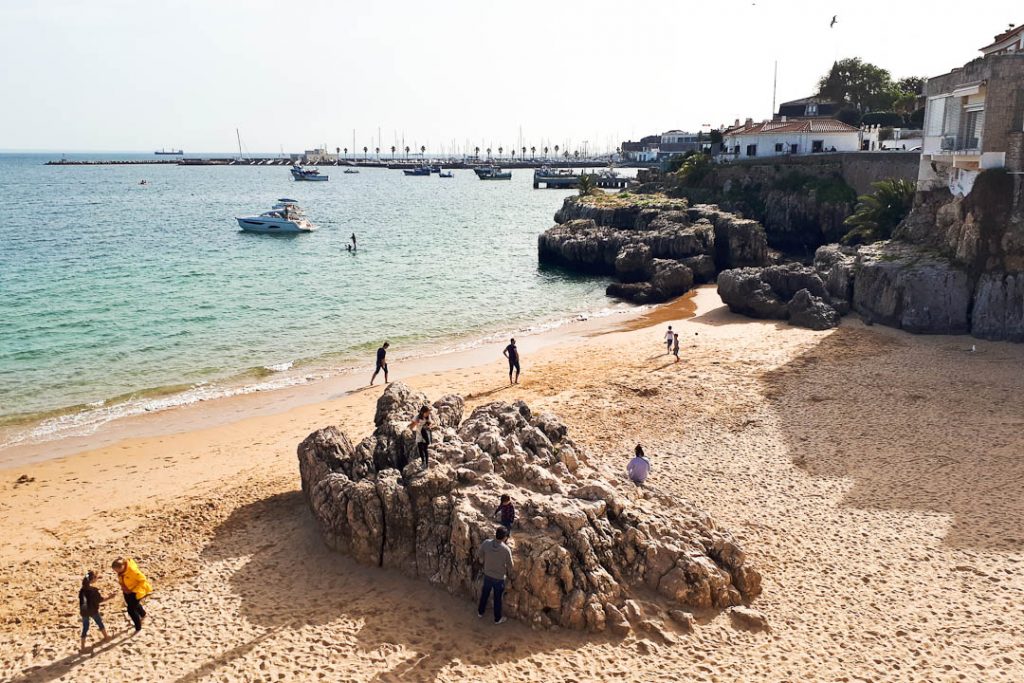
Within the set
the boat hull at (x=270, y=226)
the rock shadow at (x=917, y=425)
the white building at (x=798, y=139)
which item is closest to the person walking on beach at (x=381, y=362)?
the rock shadow at (x=917, y=425)

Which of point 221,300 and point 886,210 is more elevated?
point 886,210

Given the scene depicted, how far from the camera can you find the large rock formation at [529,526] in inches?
473

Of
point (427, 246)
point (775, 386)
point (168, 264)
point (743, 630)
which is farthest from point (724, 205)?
point (743, 630)

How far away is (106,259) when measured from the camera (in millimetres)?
55375

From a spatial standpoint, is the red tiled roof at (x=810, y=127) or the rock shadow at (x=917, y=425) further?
the red tiled roof at (x=810, y=127)

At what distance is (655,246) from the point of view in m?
50.0

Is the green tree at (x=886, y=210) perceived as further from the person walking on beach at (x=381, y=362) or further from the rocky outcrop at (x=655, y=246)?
the person walking on beach at (x=381, y=362)

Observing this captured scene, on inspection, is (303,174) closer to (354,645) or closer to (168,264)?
(168,264)

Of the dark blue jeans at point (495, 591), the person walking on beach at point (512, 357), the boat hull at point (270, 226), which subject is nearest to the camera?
the dark blue jeans at point (495, 591)

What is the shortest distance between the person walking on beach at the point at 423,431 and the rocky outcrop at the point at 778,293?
22.5 meters

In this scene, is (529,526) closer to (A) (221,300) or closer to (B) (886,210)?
(A) (221,300)

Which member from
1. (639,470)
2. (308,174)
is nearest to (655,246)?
(639,470)

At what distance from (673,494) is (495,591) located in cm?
545

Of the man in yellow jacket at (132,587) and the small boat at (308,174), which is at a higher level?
the small boat at (308,174)
